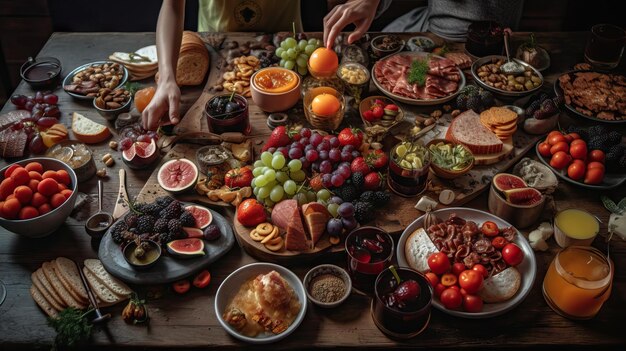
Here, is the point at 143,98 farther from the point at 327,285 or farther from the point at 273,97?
the point at 327,285

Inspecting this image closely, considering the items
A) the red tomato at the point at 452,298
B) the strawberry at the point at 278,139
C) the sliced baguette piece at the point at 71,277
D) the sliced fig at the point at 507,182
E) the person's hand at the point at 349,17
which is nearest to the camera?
the red tomato at the point at 452,298

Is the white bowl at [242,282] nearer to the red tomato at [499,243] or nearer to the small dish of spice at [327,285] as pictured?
the small dish of spice at [327,285]

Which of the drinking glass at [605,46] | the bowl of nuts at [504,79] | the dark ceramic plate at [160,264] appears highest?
the drinking glass at [605,46]

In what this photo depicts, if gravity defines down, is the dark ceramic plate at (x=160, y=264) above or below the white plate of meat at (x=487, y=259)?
below

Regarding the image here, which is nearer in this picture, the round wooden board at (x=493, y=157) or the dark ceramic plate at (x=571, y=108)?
the round wooden board at (x=493, y=157)

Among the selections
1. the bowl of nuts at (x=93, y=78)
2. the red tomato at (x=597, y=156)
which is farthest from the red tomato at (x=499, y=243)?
the bowl of nuts at (x=93, y=78)

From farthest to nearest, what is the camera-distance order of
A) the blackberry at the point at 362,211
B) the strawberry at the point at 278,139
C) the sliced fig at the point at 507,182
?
the strawberry at the point at 278,139 → the sliced fig at the point at 507,182 → the blackberry at the point at 362,211

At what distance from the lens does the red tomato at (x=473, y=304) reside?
2082mm

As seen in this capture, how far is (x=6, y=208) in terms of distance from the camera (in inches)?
90.0

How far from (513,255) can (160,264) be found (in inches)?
59.5

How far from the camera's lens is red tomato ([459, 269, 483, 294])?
82.9 inches

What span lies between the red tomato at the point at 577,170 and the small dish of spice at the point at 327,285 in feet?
4.26

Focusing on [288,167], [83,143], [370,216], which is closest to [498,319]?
[370,216]

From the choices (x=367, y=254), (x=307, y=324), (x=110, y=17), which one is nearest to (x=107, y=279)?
(x=307, y=324)
